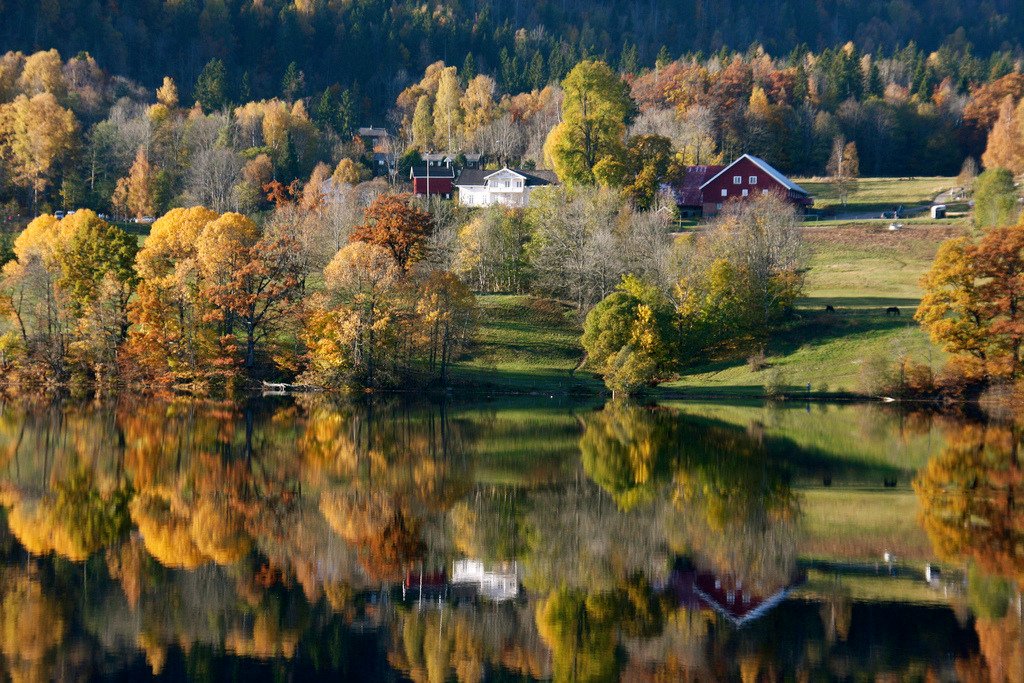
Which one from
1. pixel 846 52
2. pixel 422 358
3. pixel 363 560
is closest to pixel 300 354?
pixel 422 358

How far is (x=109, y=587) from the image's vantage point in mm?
23250

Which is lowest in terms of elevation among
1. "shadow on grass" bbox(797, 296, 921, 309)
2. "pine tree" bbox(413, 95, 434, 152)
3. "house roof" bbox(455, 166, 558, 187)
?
"shadow on grass" bbox(797, 296, 921, 309)

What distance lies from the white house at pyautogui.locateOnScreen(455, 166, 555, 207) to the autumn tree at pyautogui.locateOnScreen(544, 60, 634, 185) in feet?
52.6

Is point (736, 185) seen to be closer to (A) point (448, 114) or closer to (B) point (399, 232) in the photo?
(B) point (399, 232)

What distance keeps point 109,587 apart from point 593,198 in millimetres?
58559

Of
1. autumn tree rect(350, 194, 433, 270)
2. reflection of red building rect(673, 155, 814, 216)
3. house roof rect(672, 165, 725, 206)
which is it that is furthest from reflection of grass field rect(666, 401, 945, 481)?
reflection of red building rect(673, 155, 814, 216)

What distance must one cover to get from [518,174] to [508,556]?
8362cm

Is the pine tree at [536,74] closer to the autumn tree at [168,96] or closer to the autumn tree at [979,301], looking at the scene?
the autumn tree at [168,96]

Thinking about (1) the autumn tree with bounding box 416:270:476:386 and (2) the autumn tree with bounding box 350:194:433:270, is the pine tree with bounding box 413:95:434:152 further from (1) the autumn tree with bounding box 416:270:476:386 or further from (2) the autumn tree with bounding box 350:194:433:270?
(1) the autumn tree with bounding box 416:270:476:386

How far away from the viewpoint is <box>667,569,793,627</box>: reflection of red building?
22373 mm

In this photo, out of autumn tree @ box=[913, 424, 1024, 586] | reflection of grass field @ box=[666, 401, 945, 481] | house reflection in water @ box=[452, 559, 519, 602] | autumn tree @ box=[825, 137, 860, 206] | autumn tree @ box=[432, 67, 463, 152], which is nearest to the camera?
house reflection in water @ box=[452, 559, 519, 602]

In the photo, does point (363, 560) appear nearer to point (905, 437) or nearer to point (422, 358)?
point (905, 437)

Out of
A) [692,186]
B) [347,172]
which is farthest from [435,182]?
[692,186]

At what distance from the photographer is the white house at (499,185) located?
106 m
